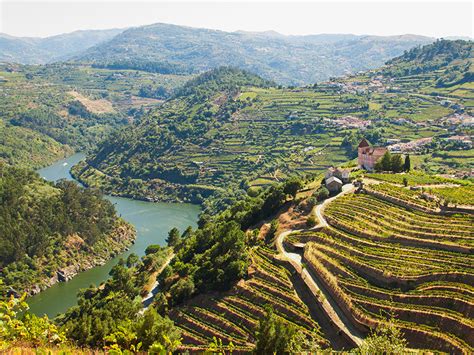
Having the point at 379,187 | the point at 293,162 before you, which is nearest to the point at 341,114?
the point at 293,162

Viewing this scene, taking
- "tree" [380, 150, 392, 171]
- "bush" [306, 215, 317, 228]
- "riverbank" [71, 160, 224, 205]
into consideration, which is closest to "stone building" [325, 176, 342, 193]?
"bush" [306, 215, 317, 228]

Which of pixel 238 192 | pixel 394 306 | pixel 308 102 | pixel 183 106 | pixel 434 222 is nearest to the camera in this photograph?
pixel 394 306

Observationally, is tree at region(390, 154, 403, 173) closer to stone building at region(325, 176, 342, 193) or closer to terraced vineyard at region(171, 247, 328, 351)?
stone building at region(325, 176, 342, 193)

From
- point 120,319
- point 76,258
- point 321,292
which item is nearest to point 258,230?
point 321,292

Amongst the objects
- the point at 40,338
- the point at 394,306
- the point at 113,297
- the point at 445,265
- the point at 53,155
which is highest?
the point at 40,338

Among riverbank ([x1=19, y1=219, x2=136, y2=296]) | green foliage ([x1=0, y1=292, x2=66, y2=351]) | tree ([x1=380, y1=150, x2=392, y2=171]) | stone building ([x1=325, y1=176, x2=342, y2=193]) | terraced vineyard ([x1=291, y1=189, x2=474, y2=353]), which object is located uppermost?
green foliage ([x1=0, y1=292, x2=66, y2=351])

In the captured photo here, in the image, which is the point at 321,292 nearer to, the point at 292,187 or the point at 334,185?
the point at 334,185

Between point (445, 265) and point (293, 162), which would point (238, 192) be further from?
point (445, 265)
